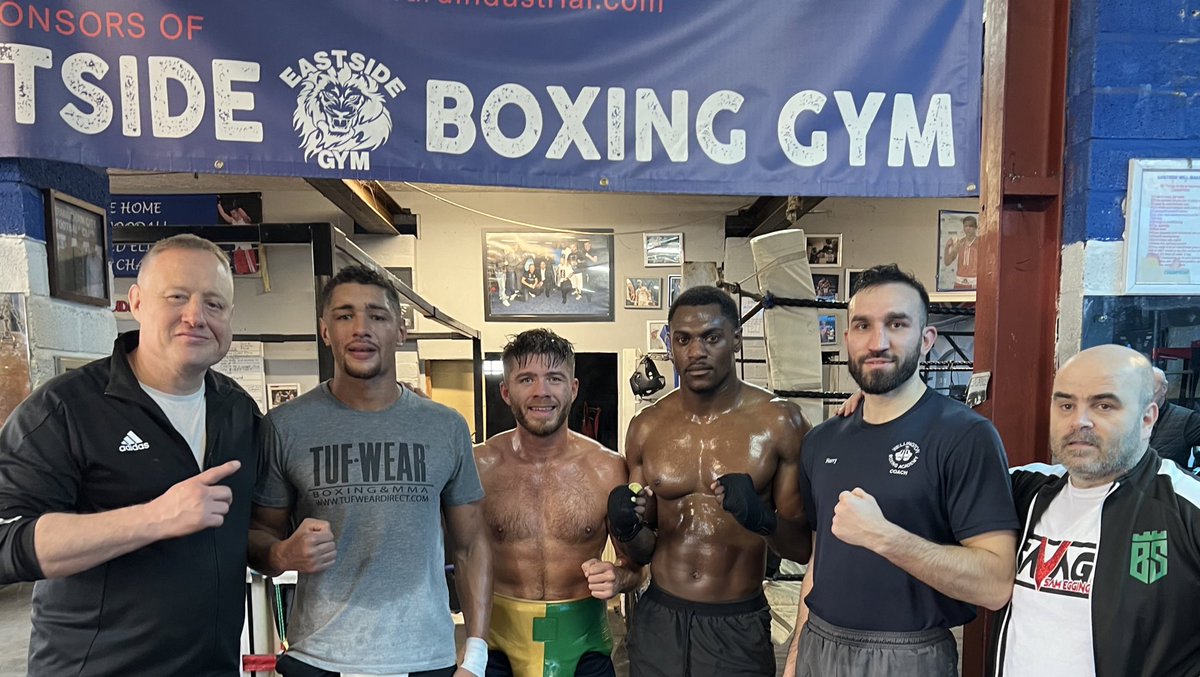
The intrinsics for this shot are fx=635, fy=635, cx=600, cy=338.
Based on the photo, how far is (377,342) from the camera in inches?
74.0

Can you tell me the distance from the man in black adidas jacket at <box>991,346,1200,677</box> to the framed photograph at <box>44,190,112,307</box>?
3.03 meters

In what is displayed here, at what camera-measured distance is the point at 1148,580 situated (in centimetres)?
143

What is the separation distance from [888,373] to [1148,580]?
0.71m

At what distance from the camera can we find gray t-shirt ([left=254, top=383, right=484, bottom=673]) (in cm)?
178

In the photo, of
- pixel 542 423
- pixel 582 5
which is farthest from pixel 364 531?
pixel 582 5

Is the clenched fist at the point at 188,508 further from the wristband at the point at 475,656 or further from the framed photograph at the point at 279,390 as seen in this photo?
the framed photograph at the point at 279,390

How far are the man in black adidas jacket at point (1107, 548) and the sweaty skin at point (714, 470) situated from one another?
0.72 metres

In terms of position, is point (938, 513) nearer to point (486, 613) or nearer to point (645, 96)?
point (486, 613)

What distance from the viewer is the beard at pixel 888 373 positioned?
175cm

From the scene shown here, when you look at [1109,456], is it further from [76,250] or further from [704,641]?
[76,250]

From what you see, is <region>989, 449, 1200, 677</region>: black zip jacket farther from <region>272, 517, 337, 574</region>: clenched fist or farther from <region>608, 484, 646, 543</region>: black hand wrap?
<region>272, 517, 337, 574</region>: clenched fist

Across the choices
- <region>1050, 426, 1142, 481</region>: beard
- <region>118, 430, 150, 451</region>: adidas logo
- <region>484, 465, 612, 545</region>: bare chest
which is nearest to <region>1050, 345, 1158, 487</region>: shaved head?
<region>1050, 426, 1142, 481</region>: beard

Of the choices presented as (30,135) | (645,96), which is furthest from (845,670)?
(30,135)

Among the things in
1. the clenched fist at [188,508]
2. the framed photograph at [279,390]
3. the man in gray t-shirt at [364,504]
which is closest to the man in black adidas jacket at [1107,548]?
the man in gray t-shirt at [364,504]
